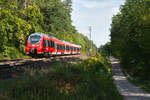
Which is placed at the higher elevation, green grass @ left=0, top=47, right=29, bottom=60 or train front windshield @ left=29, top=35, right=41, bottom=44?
train front windshield @ left=29, top=35, right=41, bottom=44

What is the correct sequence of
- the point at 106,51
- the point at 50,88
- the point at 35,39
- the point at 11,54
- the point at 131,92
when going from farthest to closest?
the point at 106,51 < the point at 11,54 < the point at 35,39 < the point at 131,92 < the point at 50,88

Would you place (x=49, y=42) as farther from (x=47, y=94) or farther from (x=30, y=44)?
(x=47, y=94)

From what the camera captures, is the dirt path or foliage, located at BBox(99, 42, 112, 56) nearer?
the dirt path

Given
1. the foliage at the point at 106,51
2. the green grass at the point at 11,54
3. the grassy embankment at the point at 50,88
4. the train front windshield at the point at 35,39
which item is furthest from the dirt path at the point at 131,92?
the foliage at the point at 106,51

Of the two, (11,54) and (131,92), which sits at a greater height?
(11,54)

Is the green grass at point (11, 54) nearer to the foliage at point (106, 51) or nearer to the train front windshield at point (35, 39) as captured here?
the train front windshield at point (35, 39)

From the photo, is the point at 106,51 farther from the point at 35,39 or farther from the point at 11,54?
the point at 35,39

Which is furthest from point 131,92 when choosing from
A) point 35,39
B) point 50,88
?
point 35,39

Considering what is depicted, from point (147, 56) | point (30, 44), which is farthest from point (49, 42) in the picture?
point (147, 56)

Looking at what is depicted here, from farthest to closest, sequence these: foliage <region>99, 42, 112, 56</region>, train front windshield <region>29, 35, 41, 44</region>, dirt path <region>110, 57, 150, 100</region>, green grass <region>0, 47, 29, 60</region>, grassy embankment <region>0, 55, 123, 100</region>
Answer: foliage <region>99, 42, 112, 56</region>, green grass <region>0, 47, 29, 60</region>, train front windshield <region>29, 35, 41, 44</region>, dirt path <region>110, 57, 150, 100</region>, grassy embankment <region>0, 55, 123, 100</region>

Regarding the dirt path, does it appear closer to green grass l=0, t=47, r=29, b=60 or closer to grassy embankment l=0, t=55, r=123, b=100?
grassy embankment l=0, t=55, r=123, b=100

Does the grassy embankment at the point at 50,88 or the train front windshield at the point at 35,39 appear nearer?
the grassy embankment at the point at 50,88

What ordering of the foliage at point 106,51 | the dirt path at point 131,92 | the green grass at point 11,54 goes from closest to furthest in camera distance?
the dirt path at point 131,92 → the green grass at point 11,54 → the foliage at point 106,51

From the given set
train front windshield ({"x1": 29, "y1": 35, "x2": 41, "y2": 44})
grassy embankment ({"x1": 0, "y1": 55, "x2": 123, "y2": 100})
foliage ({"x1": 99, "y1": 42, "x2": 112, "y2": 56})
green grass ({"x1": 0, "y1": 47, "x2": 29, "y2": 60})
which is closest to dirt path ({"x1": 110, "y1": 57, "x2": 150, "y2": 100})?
grassy embankment ({"x1": 0, "y1": 55, "x2": 123, "y2": 100})
